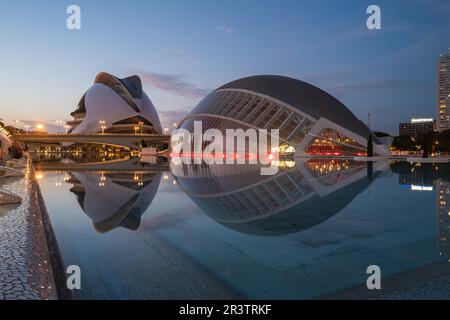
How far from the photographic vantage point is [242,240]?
20.4ft

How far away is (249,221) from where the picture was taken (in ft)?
25.5

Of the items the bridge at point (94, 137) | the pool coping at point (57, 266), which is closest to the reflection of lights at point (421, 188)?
the pool coping at point (57, 266)

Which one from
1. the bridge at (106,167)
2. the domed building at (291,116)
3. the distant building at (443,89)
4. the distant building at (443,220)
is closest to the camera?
the distant building at (443,220)

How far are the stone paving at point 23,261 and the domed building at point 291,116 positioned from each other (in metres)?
34.2

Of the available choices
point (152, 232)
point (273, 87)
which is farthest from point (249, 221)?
point (273, 87)

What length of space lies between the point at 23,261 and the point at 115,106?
8305cm

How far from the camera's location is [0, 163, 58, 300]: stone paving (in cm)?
335

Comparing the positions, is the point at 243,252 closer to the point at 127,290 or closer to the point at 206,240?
the point at 206,240

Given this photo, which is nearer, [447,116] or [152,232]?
[152,232]

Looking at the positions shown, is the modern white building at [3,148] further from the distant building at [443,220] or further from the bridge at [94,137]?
the bridge at [94,137]

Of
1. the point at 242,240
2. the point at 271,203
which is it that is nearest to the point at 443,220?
the point at 271,203

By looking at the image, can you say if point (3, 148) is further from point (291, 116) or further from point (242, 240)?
point (291, 116)

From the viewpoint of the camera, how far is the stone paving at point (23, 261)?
335 cm
